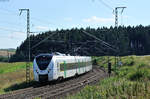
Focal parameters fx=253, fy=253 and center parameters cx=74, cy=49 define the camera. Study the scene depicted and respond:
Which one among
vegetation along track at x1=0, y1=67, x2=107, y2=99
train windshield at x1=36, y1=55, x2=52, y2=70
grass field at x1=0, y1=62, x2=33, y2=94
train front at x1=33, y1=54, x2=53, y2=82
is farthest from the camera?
grass field at x1=0, y1=62, x2=33, y2=94

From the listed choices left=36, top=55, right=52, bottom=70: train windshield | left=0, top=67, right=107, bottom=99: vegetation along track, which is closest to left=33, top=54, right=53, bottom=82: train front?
left=36, top=55, right=52, bottom=70: train windshield

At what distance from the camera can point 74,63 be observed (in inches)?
1315

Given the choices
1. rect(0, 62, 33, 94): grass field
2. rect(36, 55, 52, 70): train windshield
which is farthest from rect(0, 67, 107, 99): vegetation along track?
rect(0, 62, 33, 94): grass field

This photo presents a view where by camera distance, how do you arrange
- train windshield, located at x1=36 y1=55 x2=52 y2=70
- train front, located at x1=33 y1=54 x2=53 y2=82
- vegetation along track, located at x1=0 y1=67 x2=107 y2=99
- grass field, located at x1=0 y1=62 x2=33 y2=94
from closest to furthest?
vegetation along track, located at x1=0 y1=67 x2=107 y2=99, train front, located at x1=33 y1=54 x2=53 y2=82, train windshield, located at x1=36 y1=55 x2=52 y2=70, grass field, located at x1=0 y1=62 x2=33 y2=94

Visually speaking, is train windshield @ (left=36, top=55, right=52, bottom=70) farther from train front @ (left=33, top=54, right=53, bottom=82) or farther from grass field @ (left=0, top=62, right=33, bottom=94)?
grass field @ (left=0, top=62, right=33, bottom=94)

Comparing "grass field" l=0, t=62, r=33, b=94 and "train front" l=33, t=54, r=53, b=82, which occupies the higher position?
"train front" l=33, t=54, r=53, b=82

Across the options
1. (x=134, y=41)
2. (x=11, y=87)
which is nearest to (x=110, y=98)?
(x=11, y=87)

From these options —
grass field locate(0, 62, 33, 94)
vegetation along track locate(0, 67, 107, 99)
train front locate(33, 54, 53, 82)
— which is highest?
train front locate(33, 54, 53, 82)

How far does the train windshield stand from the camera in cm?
2472

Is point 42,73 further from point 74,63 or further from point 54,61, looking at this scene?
point 74,63

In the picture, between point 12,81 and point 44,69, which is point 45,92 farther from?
point 12,81

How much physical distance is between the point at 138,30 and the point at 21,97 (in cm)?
8971

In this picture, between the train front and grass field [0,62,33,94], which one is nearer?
the train front

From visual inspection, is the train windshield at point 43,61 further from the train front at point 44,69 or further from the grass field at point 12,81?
the grass field at point 12,81
